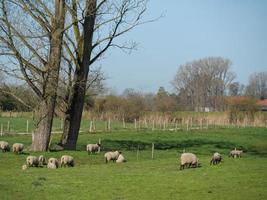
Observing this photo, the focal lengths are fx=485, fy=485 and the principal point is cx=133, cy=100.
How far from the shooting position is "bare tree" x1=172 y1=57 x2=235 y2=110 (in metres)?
128

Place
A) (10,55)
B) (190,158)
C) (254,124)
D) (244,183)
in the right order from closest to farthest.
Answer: (244,183)
(190,158)
(10,55)
(254,124)

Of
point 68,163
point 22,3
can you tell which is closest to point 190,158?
point 68,163

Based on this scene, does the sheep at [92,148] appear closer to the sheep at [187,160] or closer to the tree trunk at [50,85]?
the tree trunk at [50,85]

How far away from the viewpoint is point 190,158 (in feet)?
75.7

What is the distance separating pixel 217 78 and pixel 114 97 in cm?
5121

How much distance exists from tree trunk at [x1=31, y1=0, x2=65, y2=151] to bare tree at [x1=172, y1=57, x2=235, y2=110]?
97197 mm

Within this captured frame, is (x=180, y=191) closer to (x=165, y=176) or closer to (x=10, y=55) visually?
(x=165, y=176)

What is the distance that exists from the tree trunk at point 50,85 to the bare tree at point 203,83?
9720 cm

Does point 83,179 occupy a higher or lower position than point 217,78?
lower

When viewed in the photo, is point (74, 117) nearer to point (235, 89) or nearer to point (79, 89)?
point (79, 89)

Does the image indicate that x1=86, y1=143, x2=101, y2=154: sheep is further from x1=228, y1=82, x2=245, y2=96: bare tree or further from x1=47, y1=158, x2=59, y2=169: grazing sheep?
x1=228, y1=82, x2=245, y2=96: bare tree

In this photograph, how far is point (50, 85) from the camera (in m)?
28.6

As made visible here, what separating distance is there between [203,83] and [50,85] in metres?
104

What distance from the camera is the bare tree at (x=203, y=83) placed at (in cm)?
12795
